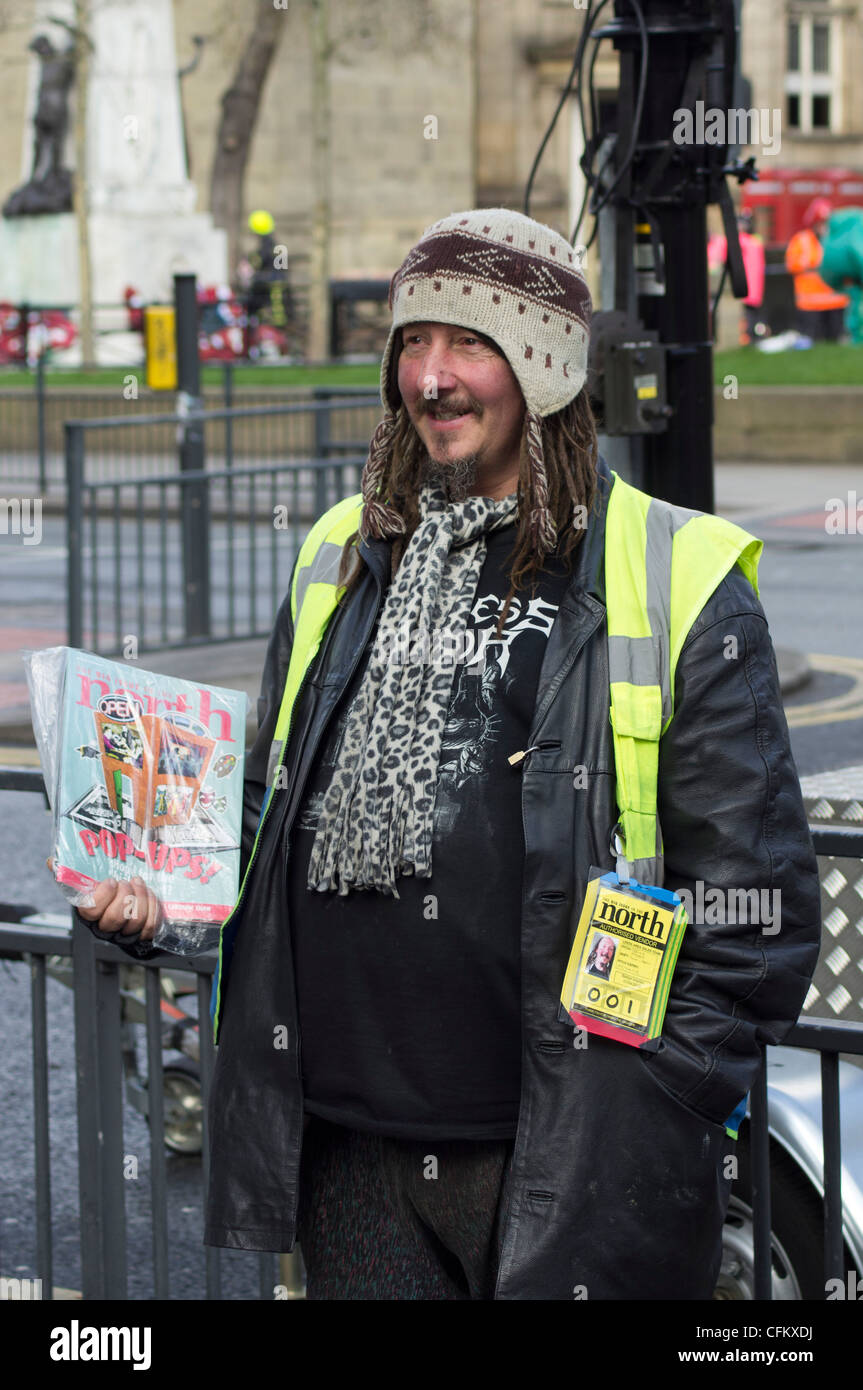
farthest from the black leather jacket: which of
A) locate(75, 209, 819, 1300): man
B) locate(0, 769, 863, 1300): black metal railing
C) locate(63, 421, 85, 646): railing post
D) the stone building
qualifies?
the stone building

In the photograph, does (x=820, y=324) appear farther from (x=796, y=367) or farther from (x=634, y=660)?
(x=634, y=660)

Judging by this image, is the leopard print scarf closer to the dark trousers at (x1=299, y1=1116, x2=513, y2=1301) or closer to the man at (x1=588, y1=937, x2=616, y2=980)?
the man at (x1=588, y1=937, x2=616, y2=980)

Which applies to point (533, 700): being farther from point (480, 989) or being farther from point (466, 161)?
point (466, 161)

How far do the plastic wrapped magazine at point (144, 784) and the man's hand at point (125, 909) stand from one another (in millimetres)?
10

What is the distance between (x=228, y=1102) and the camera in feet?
8.51

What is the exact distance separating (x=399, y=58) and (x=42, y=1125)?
145 ft

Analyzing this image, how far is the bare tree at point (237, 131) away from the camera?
37938 mm

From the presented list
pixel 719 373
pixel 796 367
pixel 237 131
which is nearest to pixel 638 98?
pixel 719 373

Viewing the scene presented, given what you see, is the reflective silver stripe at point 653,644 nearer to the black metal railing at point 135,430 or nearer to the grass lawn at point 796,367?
the black metal railing at point 135,430

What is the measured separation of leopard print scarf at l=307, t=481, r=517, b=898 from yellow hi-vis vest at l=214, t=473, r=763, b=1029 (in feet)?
0.47

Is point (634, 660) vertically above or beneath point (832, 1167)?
above

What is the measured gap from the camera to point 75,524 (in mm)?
9312

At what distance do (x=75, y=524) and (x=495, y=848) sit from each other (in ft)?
23.6

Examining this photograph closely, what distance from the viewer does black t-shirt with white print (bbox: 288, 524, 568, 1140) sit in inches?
94.5
